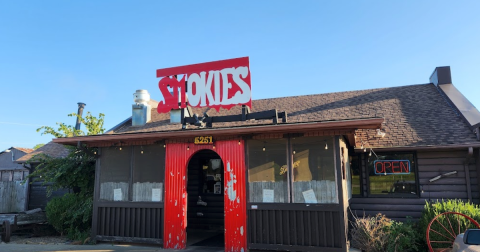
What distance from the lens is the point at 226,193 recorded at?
796 cm

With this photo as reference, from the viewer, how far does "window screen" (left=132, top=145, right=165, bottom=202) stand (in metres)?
8.70

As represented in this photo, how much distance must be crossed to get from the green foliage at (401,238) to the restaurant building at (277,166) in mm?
1043

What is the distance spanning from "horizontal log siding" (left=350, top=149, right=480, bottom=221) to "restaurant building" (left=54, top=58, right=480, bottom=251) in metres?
0.02

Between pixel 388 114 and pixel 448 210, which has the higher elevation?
pixel 388 114

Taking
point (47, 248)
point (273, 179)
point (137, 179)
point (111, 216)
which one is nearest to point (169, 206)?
point (137, 179)

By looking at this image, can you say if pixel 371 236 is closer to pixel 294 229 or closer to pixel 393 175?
pixel 294 229

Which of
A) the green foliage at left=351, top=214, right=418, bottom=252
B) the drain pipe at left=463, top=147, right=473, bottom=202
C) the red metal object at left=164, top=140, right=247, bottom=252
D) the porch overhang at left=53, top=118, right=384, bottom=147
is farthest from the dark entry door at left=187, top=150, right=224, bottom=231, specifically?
the drain pipe at left=463, top=147, right=473, bottom=202

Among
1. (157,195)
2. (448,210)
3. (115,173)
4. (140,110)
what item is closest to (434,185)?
(448,210)

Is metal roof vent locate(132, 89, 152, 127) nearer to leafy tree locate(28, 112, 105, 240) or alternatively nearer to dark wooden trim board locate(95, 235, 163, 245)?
leafy tree locate(28, 112, 105, 240)

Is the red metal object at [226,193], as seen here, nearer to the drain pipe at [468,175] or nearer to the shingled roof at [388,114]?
the shingled roof at [388,114]

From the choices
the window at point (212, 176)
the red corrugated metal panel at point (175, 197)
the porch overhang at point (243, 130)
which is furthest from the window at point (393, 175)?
the red corrugated metal panel at point (175, 197)

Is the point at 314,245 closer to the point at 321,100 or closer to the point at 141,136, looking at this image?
the point at 141,136

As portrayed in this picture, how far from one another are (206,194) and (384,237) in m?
6.25

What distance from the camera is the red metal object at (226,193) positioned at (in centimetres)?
779
